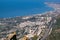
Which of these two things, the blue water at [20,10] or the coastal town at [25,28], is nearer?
the coastal town at [25,28]

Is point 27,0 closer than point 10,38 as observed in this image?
No

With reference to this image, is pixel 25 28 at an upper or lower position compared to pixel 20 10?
upper

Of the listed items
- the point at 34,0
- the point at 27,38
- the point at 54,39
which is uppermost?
the point at 27,38

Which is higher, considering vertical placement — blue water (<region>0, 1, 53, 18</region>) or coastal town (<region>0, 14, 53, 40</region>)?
coastal town (<region>0, 14, 53, 40</region>)

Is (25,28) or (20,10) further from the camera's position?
(20,10)

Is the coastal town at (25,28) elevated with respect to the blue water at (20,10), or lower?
elevated

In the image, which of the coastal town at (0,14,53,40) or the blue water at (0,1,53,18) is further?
the blue water at (0,1,53,18)

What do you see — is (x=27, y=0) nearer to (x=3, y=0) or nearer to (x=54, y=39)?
(x=3, y=0)

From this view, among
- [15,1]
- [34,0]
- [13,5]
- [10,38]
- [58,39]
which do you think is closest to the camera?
[10,38]

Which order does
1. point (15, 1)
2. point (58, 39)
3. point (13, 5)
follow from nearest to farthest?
point (58, 39), point (13, 5), point (15, 1)

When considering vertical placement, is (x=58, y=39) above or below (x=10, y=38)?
below

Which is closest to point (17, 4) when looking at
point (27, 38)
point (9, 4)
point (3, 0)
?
point (9, 4)
